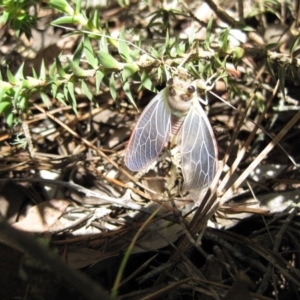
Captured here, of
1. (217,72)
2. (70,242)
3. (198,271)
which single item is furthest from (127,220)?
(217,72)

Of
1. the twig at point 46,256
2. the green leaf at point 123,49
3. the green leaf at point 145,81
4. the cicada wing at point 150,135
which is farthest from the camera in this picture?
the cicada wing at point 150,135

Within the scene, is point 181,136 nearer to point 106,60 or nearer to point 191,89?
point 191,89

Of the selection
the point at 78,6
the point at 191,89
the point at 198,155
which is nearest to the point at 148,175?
Result: the point at 198,155

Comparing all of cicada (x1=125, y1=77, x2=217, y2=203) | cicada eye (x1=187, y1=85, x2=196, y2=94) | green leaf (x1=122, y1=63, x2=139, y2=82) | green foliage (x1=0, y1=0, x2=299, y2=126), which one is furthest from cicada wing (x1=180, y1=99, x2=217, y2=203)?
green leaf (x1=122, y1=63, x2=139, y2=82)

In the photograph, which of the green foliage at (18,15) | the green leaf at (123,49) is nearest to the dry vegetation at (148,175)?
the green leaf at (123,49)

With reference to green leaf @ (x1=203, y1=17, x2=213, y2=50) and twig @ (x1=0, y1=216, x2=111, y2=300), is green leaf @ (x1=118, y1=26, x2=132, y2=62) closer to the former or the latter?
green leaf @ (x1=203, y1=17, x2=213, y2=50)

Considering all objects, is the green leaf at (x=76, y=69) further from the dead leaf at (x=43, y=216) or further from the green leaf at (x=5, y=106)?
the dead leaf at (x=43, y=216)
